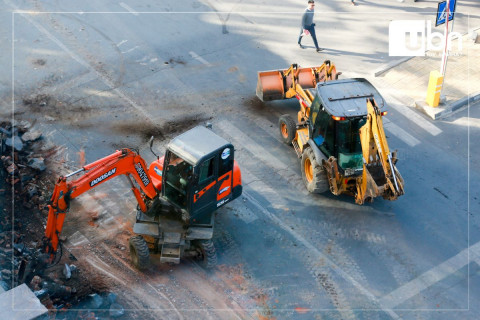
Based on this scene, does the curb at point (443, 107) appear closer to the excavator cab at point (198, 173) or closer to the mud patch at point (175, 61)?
the mud patch at point (175, 61)

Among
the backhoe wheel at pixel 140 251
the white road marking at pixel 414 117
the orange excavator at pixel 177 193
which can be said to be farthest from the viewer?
the white road marking at pixel 414 117

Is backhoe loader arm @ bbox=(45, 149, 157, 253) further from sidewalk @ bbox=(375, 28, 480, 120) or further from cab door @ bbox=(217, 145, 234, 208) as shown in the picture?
sidewalk @ bbox=(375, 28, 480, 120)

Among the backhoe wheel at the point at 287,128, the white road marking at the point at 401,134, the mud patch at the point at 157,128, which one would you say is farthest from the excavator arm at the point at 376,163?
the mud patch at the point at 157,128

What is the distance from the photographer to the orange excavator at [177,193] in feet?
46.2

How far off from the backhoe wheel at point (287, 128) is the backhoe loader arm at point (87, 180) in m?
4.98

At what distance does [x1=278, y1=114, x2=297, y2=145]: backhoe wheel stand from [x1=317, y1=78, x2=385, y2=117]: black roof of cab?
1843 mm

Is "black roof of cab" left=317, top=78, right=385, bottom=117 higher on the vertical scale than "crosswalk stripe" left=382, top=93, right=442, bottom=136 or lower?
higher

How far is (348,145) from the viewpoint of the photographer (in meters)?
16.3

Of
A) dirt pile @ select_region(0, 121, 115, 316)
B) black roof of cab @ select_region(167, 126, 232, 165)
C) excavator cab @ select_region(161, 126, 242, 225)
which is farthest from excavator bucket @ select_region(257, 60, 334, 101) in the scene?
dirt pile @ select_region(0, 121, 115, 316)

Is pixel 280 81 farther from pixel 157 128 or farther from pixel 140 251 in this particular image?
pixel 140 251

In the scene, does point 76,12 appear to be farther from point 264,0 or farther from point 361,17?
point 361,17

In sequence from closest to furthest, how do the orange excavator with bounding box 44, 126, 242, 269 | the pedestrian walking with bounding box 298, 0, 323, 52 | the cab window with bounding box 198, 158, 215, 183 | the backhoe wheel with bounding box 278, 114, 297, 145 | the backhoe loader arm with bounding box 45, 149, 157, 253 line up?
the backhoe loader arm with bounding box 45, 149, 157, 253 → the orange excavator with bounding box 44, 126, 242, 269 → the cab window with bounding box 198, 158, 215, 183 → the backhoe wheel with bounding box 278, 114, 297, 145 → the pedestrian walking with bounding box 298, 0, 323, 52

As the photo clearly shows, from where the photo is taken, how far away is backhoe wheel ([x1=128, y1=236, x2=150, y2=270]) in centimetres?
1444

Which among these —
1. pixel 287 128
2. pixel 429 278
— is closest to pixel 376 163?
pixel 429 278
